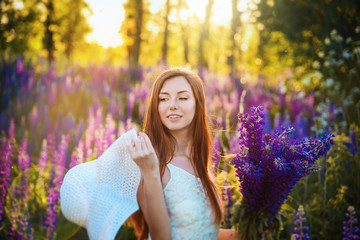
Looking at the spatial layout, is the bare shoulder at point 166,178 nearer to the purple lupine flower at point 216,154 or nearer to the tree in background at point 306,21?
the purple lupine flower at point 216,154

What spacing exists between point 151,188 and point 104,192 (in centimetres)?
22

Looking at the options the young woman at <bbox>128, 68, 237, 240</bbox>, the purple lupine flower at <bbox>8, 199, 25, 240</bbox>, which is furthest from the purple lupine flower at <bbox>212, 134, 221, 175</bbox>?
the purple lupine flower at <bbox>8, 199, 25, 240</bbox>

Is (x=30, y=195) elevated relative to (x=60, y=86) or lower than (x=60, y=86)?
lower

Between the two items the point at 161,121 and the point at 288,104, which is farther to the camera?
the point at 288,104

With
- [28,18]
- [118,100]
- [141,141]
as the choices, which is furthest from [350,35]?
[28,18]

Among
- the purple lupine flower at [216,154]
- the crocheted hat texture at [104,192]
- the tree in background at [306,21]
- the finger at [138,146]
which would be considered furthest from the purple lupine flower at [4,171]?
the tree in background at [306,21]

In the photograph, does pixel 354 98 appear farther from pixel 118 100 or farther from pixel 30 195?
pixel 30 195

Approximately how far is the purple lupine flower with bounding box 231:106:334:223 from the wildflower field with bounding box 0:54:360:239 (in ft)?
0.05

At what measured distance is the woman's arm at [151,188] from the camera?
1339mm

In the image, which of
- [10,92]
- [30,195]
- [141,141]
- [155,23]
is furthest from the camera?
[155,23]

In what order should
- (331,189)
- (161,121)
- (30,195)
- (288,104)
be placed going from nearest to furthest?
(161,121), (30,195), (331,189), (288,104)

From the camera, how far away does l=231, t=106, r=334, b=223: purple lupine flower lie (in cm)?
123

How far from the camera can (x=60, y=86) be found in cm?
429

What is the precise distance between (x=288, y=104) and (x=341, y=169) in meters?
2.44
